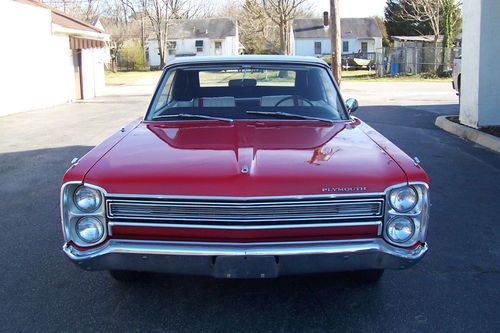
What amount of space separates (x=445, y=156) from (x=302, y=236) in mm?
6768

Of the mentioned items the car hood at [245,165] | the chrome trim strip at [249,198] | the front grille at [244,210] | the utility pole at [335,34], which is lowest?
the front grille at [244,210]

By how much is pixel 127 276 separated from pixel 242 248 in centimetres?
129

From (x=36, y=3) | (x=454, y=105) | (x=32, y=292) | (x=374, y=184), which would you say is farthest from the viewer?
(x=36, y=3)

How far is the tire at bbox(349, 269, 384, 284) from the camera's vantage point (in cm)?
394

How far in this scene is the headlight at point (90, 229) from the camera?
3191 mm

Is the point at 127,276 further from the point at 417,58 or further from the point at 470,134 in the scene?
the point at 417,58

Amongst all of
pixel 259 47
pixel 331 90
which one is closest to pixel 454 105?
pixel 331 90

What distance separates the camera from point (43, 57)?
19.6 meters

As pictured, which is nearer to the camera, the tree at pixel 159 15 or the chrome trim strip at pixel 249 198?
the chrome trim strip at pixel 249 198

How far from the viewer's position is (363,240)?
3166 mm

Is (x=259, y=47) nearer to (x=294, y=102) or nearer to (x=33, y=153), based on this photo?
(x=33, y=153)

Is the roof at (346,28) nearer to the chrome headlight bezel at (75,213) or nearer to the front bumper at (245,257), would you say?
the front bumper at (245,257)

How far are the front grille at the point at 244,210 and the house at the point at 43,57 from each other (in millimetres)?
15095

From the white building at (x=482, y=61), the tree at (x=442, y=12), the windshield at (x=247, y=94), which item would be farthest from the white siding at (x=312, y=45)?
the windshield at (x=247, y=94)
